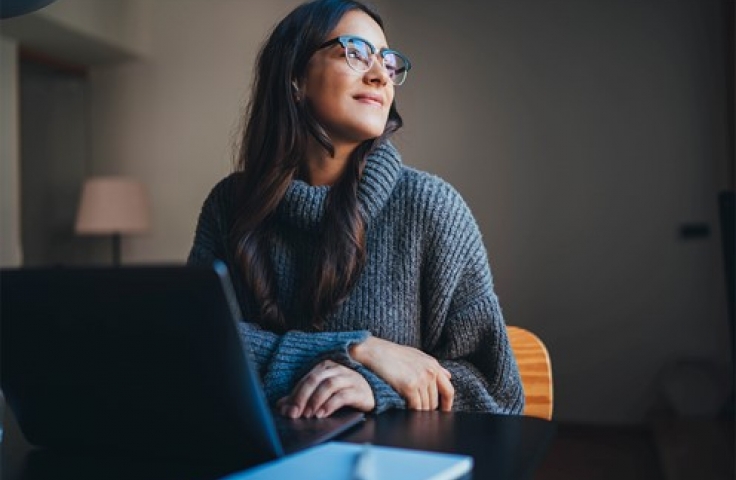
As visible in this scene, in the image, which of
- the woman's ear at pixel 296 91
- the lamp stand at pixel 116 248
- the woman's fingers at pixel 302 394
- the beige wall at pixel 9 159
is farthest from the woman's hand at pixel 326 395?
the lamp stand at pixel 116 248

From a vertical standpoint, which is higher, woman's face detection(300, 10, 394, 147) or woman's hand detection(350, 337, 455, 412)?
woman's face detection(300, 10, 394, 147)

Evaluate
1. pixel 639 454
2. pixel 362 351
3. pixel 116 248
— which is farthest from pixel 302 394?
pixel 116 248

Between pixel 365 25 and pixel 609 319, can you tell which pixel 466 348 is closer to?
pixel 365 25

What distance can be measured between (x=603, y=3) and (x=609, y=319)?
1494 millimetres

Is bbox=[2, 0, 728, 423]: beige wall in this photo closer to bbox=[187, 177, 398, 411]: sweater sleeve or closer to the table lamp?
the table lamp

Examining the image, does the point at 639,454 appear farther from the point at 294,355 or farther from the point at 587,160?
the point at 294,355

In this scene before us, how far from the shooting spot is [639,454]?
3.31 metres

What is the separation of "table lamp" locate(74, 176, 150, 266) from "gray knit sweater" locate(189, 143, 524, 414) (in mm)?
3100

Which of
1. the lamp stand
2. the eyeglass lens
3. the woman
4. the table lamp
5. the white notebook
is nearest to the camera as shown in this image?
the white notebook

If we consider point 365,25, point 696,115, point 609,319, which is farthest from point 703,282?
Result: point 365,25


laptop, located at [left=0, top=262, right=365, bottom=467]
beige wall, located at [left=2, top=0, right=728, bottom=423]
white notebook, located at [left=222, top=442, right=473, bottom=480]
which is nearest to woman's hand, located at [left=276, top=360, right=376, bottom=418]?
laptop, located at [left=0, top=262, right=365, bottom=467]

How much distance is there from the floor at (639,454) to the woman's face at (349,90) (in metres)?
2.05

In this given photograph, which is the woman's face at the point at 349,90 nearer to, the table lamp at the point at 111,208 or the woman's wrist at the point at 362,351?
the woman's wrist at the point at 362,351

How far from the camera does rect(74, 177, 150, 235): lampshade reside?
4035mm
